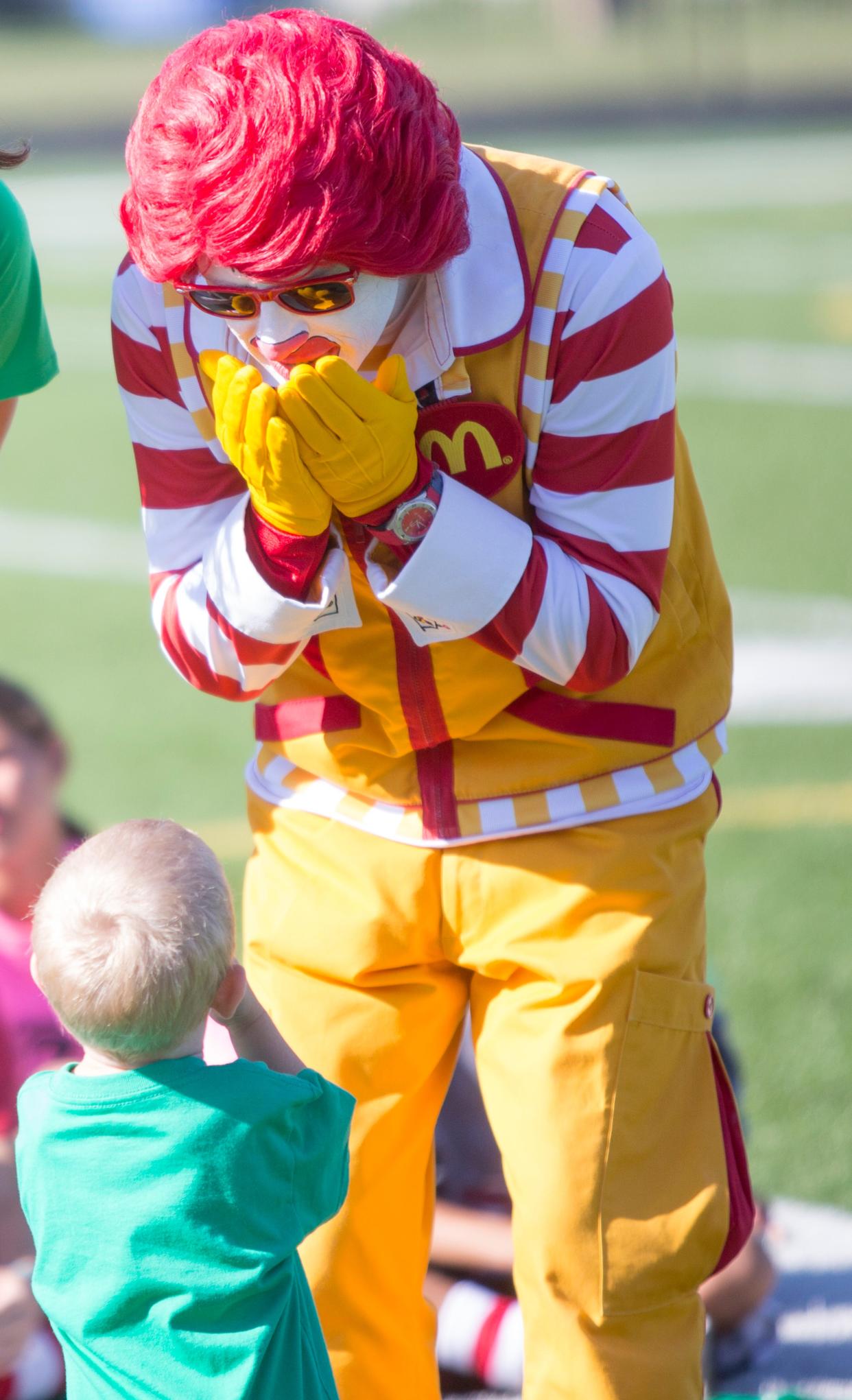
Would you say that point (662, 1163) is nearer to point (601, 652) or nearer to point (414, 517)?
point (601, 652)

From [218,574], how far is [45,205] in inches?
637

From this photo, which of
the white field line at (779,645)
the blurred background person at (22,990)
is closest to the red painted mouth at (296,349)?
the blurred background person at (22,990)

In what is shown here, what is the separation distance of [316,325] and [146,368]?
0.32 metres

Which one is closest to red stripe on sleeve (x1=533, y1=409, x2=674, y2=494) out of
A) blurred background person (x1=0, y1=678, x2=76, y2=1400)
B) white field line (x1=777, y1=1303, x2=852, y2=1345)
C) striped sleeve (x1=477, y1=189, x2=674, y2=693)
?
striped sleeve (x1=477, y1=189, x2=674, y2=693)

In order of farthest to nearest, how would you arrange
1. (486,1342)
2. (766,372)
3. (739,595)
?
(766,372)
(739,595)
(486,1342)

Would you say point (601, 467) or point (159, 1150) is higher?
point (601, 467)

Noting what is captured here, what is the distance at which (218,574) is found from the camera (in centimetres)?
199

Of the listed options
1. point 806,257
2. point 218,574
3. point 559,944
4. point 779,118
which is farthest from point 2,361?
point 779,118

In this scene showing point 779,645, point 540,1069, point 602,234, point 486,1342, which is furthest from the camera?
point 779,645

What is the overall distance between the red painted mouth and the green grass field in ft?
6.38

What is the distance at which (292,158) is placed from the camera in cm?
170

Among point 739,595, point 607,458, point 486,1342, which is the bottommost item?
point 739,595

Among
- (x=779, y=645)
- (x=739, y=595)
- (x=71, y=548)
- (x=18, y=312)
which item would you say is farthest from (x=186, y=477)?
(x=71, y=548)

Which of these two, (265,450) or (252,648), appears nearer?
(265,450)
